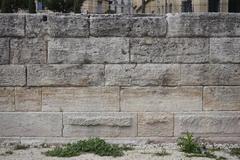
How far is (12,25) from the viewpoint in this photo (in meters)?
9.37

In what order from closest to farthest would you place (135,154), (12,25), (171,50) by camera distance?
(135,154)
(12,25)
(171,50)

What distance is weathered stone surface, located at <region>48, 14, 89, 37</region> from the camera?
9.37 meters

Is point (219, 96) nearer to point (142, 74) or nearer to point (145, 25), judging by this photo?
point (142, 74)

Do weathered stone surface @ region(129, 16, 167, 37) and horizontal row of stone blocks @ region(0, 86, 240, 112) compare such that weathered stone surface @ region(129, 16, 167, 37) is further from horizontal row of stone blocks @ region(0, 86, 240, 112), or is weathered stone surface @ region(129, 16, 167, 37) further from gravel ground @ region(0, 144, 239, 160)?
gravel ground @ region(0, 144, 239, 160)

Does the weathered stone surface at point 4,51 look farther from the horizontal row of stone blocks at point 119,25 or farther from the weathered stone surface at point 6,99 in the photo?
the weathered stone surface at point 6,99

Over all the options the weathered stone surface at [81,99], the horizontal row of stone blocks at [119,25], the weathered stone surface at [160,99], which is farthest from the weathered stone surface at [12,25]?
the weathered stone surface at [160,99]

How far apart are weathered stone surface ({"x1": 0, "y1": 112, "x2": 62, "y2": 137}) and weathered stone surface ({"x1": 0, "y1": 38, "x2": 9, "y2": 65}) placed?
0.95 metres

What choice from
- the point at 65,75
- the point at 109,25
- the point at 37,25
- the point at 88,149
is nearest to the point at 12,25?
the point at 37,25

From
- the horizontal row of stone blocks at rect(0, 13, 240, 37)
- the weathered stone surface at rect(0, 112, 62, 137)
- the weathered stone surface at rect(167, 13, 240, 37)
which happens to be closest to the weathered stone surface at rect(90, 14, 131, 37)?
the horizontal row of stone blocks at rect(0, 13, 240, 37)

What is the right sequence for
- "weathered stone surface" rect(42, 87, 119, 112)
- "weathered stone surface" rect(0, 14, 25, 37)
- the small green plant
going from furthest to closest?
"weathered stone surface" rect(42, 87, 119, 112)
"weathered stone surface" rect(0, 14, 25, 37)
the small green plant

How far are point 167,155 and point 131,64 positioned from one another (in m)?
1.76

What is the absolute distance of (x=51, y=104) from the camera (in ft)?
31.1

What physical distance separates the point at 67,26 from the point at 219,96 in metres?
3.01

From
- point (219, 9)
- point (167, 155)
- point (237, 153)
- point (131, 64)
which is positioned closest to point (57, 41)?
point (131, 64)
